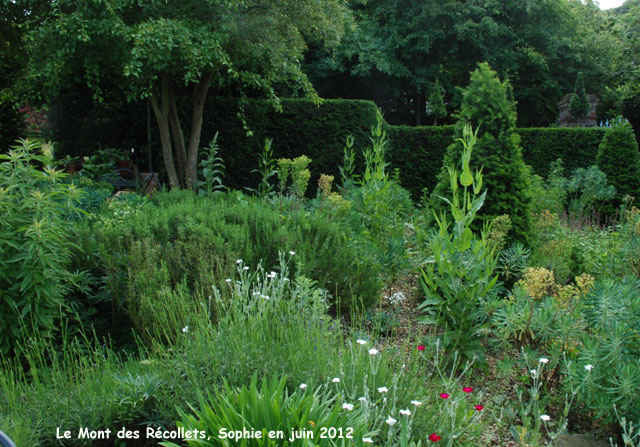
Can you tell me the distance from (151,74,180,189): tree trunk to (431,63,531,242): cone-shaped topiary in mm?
5247

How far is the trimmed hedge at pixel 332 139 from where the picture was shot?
31.8 feet

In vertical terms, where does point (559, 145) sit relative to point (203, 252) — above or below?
above

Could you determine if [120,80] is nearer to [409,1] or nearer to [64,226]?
[64,226]

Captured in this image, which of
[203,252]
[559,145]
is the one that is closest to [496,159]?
[203,252]

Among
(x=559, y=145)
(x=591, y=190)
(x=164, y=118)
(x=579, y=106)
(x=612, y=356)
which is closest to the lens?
(x=612, y=356)

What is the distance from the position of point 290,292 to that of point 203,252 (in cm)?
70

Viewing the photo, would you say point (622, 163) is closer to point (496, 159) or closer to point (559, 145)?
point (559, 145)

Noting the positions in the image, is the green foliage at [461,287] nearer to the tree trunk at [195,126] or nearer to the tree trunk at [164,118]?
the tree trunk at [164,118]

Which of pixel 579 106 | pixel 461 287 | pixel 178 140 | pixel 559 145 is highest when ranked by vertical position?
pixel 579 106

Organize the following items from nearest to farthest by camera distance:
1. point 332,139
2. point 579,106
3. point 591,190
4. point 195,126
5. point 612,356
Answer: point 612,356
point 591,190
point 195,126
point 332,139
point 579,106

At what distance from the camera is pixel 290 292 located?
3639mm

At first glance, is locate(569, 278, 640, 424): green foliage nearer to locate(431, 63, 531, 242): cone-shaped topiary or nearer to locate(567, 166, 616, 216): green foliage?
locate(431, 63, 531, 242): cone-shaped topiary

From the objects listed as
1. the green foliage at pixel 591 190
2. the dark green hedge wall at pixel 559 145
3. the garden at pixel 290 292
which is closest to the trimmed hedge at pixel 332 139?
the dark green hedge wall at pixel 559 145

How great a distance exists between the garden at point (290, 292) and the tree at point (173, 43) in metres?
0.04
